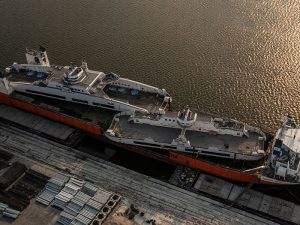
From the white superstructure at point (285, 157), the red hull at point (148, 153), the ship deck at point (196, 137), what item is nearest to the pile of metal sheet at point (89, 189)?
the red hull at point (148, 153)

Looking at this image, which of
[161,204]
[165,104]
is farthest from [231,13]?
[161,204]

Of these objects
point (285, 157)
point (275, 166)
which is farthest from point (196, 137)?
point (285, 157)

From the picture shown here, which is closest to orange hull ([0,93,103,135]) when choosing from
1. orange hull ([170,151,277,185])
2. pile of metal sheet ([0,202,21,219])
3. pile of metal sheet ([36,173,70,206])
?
pile of metal sheet ([36,173,70,206])

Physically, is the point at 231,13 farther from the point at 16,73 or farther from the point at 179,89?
the point at 16,73

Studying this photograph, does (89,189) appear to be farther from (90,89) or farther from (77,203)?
(90,89)

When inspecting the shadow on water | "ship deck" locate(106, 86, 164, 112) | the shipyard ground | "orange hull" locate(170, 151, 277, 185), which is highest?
"ship deck" locate(106, 86, 164, 112)

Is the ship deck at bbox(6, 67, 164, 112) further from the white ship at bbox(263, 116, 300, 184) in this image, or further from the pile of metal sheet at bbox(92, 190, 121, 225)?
the white ship at bbox(263, 116, 300, 184)

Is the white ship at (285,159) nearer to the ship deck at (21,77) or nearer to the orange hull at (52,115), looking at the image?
the orange hull at (52,115)
